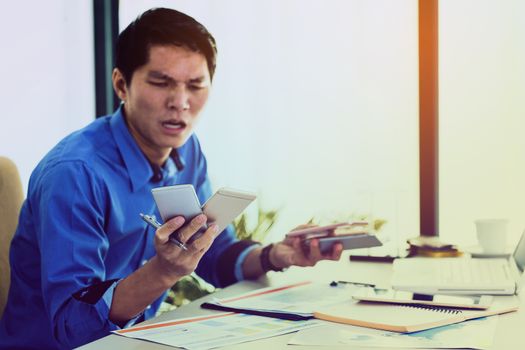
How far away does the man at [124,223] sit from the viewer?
117 cm

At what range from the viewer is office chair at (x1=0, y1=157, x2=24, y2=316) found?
4.95 feet

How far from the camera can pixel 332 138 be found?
269cm

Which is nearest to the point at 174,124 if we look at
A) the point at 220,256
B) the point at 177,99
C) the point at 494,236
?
the point at 177,99

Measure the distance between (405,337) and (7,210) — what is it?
1.06m

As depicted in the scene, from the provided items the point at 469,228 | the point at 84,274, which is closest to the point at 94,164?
the point at 84,274

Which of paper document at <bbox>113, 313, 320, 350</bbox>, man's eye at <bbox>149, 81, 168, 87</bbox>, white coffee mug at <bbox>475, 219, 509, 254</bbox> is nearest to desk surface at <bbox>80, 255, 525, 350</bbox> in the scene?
paper document at <bbox>113, 313, 320, 350</bbox>

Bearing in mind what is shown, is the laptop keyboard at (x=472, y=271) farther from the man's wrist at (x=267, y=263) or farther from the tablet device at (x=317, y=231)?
the man's wrist at (x=267, y=263)

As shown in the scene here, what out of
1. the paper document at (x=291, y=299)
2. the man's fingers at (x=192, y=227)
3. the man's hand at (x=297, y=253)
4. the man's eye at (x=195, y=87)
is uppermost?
the man's eye at (x=195, y=87)

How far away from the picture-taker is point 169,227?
1095mm

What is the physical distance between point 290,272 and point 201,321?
696mm

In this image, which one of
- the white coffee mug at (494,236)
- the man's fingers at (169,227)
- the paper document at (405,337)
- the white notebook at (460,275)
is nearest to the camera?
the paper document at (405,337)

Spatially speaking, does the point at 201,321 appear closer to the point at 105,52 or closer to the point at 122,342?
the point at 122,342

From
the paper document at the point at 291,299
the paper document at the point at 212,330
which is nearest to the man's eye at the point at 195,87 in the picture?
the paper document at the point at 291,299

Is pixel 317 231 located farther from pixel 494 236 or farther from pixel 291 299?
pixel 494 236
